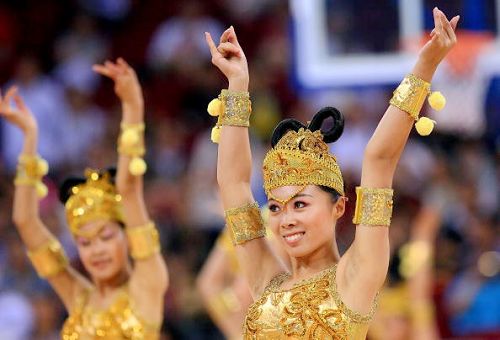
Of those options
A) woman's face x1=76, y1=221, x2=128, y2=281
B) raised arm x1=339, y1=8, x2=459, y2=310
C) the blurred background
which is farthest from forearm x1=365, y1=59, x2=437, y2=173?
the blurred background

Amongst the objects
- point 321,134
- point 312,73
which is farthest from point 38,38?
point 321,134

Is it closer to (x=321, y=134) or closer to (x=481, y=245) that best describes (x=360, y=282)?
(x=321, y=134)

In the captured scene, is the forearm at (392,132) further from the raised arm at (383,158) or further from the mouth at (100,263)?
the mouth at (100,263)

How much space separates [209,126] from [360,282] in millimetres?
6047

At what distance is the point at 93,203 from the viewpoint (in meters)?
5.29

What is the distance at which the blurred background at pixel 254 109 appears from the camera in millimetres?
8312

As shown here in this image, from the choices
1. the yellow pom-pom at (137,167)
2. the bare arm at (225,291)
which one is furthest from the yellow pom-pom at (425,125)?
the bare arm at (225,291)

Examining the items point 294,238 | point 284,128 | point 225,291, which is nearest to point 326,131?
point 284,128

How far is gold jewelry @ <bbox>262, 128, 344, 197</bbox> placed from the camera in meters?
4.08

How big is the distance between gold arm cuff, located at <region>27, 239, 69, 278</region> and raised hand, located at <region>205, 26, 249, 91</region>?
1.60 metres

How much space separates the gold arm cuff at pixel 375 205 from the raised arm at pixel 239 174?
1.59 ft

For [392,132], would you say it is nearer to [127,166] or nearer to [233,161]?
[233,161]

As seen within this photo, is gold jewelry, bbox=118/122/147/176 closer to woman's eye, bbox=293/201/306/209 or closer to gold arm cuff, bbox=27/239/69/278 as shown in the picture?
gold arm cuff, bbox=27/239/69/278

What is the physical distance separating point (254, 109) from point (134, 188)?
189 inches
